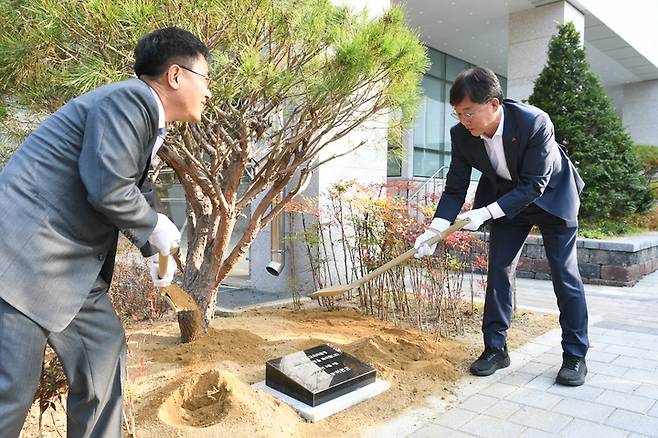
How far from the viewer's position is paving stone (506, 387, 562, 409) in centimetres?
251

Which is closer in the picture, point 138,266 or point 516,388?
point 516,388

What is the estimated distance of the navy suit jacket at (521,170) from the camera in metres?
2.70

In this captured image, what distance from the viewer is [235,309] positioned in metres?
4.63

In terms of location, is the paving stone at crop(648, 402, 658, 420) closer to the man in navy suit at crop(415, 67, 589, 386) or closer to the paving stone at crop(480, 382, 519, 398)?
the man in navy suit at crop(415, 67, 589, 386)

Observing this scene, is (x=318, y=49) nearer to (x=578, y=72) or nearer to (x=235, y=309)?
(x=235, y=309)

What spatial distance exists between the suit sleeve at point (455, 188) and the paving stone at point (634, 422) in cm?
128

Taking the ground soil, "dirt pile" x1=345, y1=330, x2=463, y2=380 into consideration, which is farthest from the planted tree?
"dirt pile" x1=345, y1=330, x2=463, y2=380

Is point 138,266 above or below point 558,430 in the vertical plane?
above

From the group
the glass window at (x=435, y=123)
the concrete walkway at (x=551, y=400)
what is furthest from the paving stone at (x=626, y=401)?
the glass window at (x=435, y=123)

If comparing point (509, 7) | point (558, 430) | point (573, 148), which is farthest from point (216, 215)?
point (509, 7)

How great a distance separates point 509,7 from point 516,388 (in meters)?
8.11

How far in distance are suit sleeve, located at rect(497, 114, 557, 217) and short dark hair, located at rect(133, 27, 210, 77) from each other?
1771mm

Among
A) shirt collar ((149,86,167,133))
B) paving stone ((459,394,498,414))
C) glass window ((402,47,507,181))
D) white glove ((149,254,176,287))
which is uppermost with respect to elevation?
glass window ((402,47,507,181))

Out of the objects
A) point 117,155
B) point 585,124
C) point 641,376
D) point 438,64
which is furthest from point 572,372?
point 438,64
